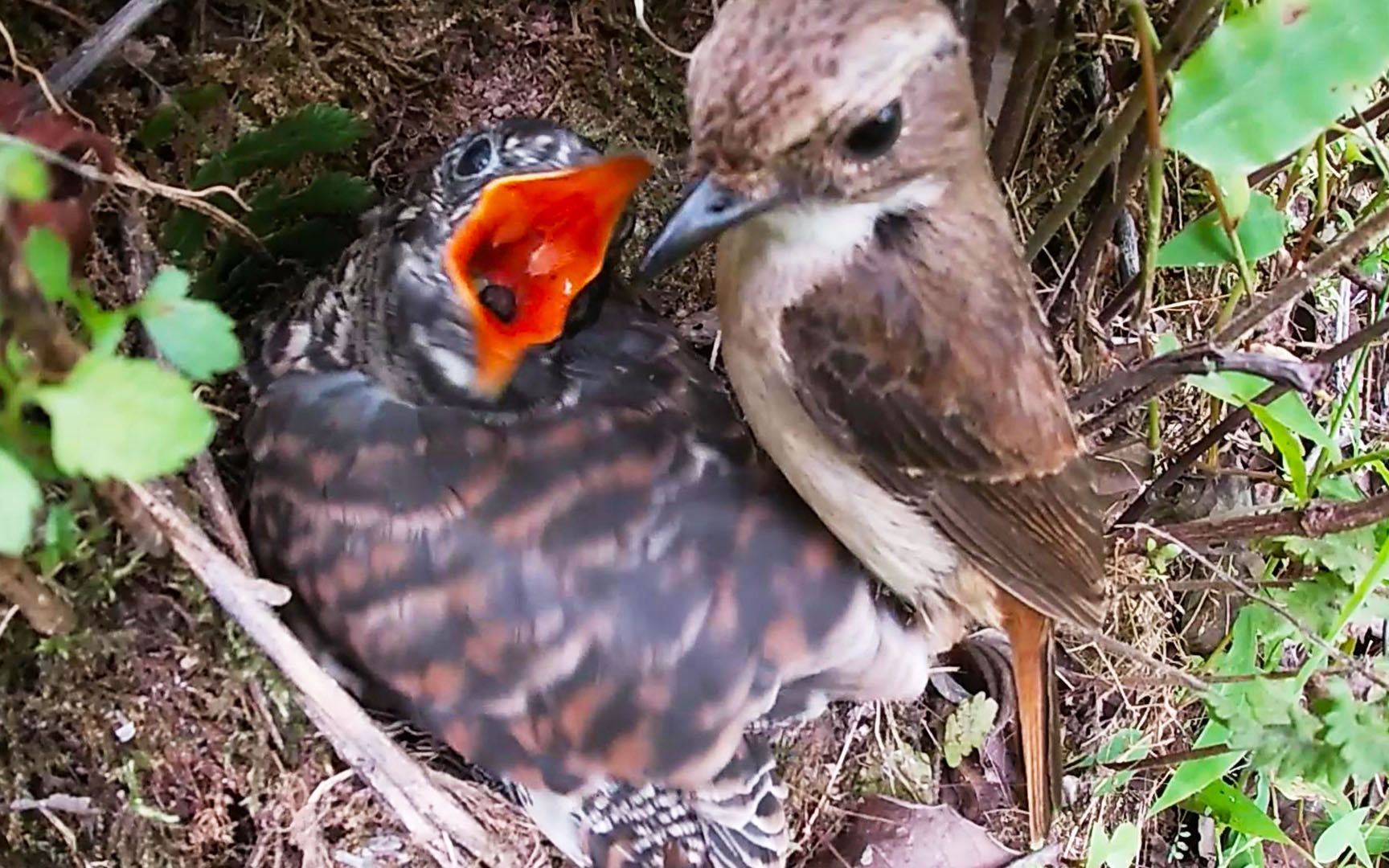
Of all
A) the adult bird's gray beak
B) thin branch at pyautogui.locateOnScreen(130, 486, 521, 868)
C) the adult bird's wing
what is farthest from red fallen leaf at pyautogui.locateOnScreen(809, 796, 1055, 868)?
the adult bird's gray beak

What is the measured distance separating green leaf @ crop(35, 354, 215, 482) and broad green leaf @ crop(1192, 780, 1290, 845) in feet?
5.43

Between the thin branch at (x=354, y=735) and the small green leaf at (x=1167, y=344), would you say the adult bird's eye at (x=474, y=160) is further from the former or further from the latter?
the small green leaf at (x=1167, y=344)

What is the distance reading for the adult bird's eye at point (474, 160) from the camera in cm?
139

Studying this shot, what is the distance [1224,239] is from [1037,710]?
23.8 inches

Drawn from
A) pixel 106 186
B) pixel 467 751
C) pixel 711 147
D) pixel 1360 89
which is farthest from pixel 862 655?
pixel 106 186

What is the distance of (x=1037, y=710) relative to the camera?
1.67 m

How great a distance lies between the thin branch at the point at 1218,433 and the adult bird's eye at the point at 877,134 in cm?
55

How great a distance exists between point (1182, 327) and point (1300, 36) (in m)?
1.01

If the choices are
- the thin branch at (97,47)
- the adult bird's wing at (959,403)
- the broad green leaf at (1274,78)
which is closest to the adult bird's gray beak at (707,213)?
the adult bird's wing at (959,403)

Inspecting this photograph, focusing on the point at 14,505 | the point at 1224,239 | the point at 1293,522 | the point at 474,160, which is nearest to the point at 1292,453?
the point at 1293,522

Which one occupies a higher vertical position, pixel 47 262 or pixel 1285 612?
pixel 47 262

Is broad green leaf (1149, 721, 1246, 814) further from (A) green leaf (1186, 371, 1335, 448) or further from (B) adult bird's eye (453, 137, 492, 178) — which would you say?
(B) adult bird's eye (453, 137, 492, 178)

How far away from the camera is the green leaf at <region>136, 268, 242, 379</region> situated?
830 mm

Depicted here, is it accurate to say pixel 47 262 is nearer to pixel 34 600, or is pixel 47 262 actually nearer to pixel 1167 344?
pixel 34 600
